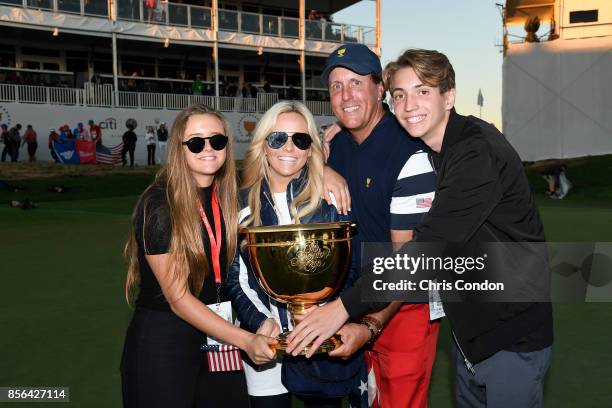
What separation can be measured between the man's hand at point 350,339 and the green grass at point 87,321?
5.86 feet

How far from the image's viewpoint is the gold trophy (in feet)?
8.04

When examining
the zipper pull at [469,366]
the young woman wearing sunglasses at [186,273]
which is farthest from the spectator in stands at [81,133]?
the zipper pull at [469,366]

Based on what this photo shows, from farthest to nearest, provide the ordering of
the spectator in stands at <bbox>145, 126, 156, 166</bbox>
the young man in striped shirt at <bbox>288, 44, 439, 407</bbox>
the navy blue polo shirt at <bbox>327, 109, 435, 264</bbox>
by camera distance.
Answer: the spectator in stands at <bbox>145, 126, 156, 166</bbox> → the navy blue polo shirt at <bbox>327, 109, 435, 264</bbox> → the young man in striped shirt at <bbox>288, 44, 439, 407</bbox>

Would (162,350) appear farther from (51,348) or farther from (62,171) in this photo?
(62,171)

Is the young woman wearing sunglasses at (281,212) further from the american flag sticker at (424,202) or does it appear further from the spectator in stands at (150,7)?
the spectator in stands at (150,7)

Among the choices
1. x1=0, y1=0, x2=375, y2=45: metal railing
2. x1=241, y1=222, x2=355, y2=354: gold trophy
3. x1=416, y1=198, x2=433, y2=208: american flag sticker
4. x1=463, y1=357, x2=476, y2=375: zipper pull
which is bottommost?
x1=463, y1=357, x2=476, y2=375: zipper pull

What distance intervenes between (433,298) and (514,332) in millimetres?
460

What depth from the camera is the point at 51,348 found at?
5262 millimetres

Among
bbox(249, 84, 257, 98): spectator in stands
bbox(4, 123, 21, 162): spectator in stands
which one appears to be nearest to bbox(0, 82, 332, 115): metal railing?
bbox(249, 84, 257, 98): spectator in stands

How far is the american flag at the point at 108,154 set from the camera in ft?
84.1

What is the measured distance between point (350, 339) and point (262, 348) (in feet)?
1.19

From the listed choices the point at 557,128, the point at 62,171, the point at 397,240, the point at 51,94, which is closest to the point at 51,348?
the point at 397,240

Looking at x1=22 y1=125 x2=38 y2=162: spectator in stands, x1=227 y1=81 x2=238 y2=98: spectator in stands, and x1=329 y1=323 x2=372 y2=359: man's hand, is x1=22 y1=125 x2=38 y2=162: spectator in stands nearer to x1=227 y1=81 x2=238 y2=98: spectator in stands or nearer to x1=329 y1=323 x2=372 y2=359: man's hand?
x1=227 y1=81 x2=238 y2=98: spectator in stands

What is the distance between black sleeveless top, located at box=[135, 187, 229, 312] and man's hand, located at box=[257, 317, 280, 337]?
0.33 m
